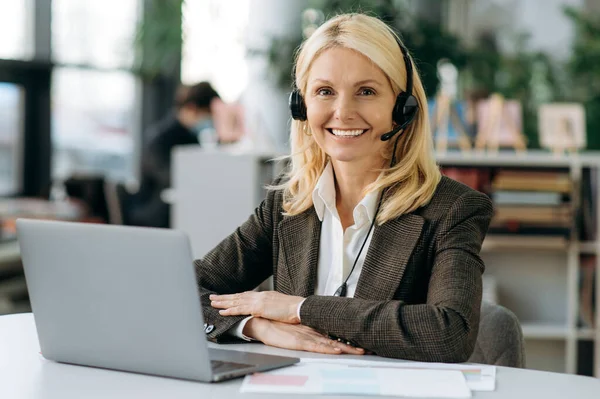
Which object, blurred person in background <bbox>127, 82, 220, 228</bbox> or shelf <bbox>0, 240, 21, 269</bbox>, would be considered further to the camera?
blurred person in background <bbox>127, 82, 220, 228</bbox>

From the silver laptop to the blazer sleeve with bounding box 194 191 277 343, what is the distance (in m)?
0.53

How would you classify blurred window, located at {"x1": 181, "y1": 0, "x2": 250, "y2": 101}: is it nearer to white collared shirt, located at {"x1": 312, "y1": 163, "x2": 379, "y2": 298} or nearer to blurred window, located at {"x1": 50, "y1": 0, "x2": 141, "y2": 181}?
blurred window, located at {"x1": 50, "y1": 0, "x2": 141, "y2": 181}

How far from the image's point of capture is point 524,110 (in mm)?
6609

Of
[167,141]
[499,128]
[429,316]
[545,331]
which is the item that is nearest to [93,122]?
[167,141]

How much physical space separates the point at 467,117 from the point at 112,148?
354 centimetres

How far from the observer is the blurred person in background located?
564 cm

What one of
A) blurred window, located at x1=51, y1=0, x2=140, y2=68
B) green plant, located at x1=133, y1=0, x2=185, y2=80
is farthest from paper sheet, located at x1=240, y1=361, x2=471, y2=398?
blurred window, located at x1=51, y1=0, x2=140, y2=68

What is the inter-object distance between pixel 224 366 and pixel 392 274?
1.69ft

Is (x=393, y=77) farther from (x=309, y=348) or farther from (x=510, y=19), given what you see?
(x=510, y=19)

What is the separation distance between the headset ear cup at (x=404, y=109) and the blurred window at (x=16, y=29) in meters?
4.64

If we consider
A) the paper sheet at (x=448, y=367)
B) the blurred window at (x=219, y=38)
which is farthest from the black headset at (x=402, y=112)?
the blurred window at (x=219, y=38)

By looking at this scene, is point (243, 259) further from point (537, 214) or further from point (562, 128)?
point (562, 128)

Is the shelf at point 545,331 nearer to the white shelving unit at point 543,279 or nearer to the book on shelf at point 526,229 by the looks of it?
the white shelving unit at point 543,279

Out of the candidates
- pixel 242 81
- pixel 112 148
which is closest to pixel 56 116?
pixel 112 148
